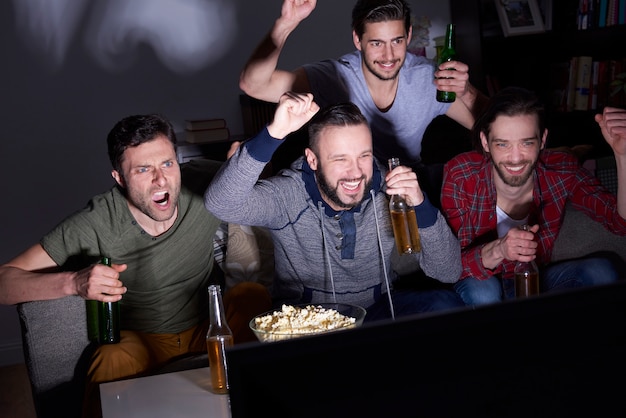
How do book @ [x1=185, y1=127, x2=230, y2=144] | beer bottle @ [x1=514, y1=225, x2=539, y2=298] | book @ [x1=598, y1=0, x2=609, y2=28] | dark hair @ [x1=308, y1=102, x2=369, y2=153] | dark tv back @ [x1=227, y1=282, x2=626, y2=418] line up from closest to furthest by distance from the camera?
dark tv back @ [x1=227, y1=282, x2=626, y2=418] < beer bottle @ [x1=514, y1=225, x2=539, y2=298] < dark hair @ [x1=308, y1=102, x2=369, y2=153] < book @ [x1=185, y1=127, x2=230, y2=144] < book @ [x1=598, y1=0, x2=609, y2=28]

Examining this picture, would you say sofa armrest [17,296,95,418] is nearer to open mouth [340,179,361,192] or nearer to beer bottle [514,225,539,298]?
open mouth [340,179,361,192]

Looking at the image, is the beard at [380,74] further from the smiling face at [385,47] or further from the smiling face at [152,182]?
the smiling face at [152,182]

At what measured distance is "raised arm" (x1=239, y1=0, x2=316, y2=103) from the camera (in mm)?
2492

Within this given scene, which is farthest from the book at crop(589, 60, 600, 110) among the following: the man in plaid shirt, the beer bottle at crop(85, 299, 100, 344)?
the beer bottle at crop(85, 299, 100, 344)

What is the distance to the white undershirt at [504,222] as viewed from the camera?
260 centimetres

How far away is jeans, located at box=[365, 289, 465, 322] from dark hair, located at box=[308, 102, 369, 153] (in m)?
0.53

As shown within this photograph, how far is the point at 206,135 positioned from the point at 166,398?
2072 mm

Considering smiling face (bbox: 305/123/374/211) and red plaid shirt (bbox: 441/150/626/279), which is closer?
smiling face (bbox: 305/123/374/211)

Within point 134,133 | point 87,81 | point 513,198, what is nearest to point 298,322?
point 134,133

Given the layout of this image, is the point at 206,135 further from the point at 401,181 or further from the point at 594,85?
the point at 594,85

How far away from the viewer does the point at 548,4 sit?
3916 mm

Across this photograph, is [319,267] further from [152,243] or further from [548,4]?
[548,4]

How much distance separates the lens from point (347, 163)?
2.32m

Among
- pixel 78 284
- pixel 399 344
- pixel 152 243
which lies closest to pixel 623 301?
pixel 399 344
